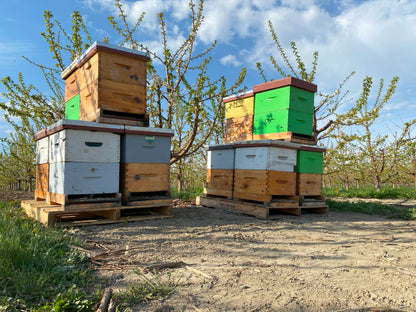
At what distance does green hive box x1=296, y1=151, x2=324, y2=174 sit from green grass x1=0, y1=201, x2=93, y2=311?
13.6 ft

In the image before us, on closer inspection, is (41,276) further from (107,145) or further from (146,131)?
(146,131)

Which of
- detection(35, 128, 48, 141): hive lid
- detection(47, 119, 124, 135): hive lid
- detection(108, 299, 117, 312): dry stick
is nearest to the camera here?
detection(108, 299, 117, 312): dry stick

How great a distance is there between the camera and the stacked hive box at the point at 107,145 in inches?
154

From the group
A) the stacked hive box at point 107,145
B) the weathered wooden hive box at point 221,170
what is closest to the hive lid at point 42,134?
the stacked hive box at point 107,145

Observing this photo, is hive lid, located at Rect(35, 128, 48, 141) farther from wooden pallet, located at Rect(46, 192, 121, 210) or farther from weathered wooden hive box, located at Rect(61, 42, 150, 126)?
wooden pallet, located at Rect(46, 192, 121, 210)

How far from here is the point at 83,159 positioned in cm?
393

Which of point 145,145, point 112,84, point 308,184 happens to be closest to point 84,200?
point 145,145

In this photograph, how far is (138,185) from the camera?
4.34 metres

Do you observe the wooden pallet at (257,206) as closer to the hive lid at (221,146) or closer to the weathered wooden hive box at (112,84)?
the hive lid at (221,146)

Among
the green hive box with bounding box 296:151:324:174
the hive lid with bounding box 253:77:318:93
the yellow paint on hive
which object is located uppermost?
the hive lid with bounding box 253:77:318:93

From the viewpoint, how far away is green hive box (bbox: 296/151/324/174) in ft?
18.0

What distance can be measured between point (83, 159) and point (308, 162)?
157 inches

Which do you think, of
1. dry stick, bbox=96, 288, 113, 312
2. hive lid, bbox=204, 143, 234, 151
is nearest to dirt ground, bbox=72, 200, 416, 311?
dry stick, bbox=96, 288, 113, 312

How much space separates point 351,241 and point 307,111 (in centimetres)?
279
